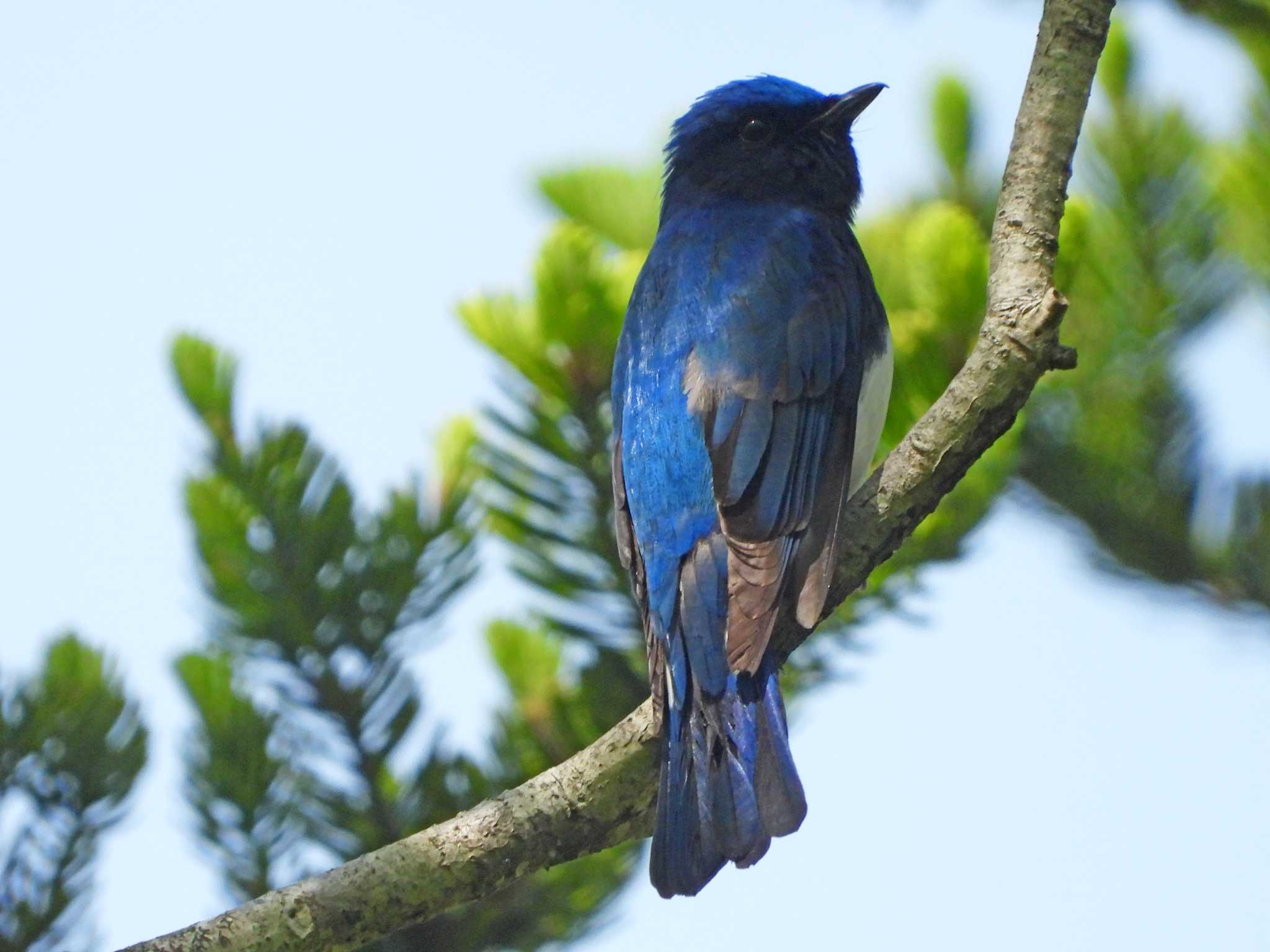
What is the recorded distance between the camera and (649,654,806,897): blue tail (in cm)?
359

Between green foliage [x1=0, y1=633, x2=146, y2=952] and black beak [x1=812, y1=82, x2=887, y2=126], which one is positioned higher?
black beak [x1=812, y1=82, x2=887, y2=126]

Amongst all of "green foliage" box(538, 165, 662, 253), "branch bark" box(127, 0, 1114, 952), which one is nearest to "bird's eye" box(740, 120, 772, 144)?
"green foliage" box(538, 165, 662, 253)

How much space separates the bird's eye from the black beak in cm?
17

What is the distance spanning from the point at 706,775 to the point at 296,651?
45.1 inches

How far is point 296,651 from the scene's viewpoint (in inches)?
162

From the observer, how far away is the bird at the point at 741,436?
3691mm

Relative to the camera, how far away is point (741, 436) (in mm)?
4289

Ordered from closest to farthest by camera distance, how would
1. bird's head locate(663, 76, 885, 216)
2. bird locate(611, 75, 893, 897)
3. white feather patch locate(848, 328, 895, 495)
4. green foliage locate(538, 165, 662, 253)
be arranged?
1. bird locate(611, 75, 893, 897)
2. white feather patch locate(848, 328, 895, 495)
3. bird's head locate(663, 76, 885, 216)
4. green foliage locate(538, 165, 662, 253)

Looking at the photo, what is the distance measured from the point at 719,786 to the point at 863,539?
650mm

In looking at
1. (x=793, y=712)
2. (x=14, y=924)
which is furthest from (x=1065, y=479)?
(x=14, y=924)

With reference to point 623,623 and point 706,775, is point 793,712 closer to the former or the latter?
point 623,623

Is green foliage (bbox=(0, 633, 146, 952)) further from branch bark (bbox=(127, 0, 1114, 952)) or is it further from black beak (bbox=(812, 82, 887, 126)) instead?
black beak (bbox=(812, 82, 887, 126))

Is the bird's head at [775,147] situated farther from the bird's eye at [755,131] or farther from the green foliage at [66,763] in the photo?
the green foliage at [66,763]

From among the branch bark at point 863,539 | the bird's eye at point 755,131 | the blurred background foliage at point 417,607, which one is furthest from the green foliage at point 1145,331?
the branch bark at point 863,539
